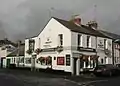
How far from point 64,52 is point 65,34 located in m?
2.76

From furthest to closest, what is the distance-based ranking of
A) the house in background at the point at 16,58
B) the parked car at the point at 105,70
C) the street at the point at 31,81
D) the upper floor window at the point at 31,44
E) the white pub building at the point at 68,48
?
the house in background at the point at 16,58, the upper floor window at the point at 31,44, the white pub building at the point at 68,48, the parked car at the point at 105,70, the street at the point at 31,81

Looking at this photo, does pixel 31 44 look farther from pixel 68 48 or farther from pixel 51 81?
pixel 51 81

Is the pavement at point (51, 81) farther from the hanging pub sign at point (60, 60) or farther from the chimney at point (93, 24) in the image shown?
the chimney at point (93, 24)

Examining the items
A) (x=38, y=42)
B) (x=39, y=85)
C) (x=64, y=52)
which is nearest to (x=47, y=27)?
(x=38, y=42)

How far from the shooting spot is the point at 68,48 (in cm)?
3741

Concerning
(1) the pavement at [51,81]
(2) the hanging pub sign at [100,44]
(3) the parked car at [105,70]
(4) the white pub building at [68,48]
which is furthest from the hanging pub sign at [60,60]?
(1) the pavement at [51,81]

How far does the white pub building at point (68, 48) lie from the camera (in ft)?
124

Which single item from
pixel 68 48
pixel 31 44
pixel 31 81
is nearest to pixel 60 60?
pixel 68 48

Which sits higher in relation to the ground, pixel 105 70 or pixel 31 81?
pixel 105 70

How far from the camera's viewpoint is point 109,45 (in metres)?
45.3

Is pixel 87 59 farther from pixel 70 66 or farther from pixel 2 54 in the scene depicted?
pixel 2 54

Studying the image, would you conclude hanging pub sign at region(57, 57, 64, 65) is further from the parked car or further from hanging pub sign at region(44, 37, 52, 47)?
the parked car

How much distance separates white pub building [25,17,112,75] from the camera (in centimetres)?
3766

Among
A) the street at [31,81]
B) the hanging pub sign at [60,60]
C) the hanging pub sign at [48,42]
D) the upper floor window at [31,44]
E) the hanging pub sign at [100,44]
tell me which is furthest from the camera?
the upper floor window at [31,44]
